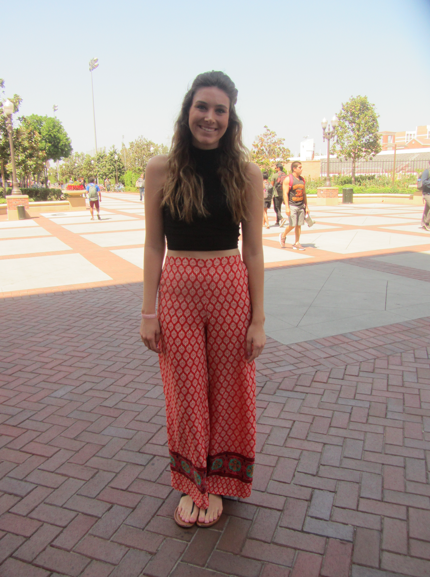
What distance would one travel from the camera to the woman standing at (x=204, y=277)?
1.87m

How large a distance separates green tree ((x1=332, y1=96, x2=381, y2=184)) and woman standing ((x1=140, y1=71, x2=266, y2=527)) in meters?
34.0

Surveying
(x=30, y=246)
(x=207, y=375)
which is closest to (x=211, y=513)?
(x=207, y=375)

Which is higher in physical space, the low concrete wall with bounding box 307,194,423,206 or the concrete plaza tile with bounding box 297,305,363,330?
the low concrete wall with bounding box 307,194,423,206

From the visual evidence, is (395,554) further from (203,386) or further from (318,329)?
(318,329)

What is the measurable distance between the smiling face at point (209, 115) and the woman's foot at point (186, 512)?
1665mm

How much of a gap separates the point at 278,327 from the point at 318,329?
416mm

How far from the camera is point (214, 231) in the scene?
1900 mm

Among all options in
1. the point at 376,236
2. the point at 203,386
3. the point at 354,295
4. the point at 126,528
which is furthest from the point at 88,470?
the point at 376,236

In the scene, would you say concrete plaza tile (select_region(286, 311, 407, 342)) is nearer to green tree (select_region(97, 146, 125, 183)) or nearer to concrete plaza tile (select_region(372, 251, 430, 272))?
concrete plaza tile (select_region(372, 251, 430, 272))

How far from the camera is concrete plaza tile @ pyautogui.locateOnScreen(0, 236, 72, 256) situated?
32.5ft

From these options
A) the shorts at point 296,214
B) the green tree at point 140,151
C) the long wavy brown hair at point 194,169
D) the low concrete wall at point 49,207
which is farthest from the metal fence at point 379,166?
the long wavy brown hair at point 194,169

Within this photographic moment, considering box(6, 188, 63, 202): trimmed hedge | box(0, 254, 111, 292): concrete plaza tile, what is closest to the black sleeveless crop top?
box(0, 254, 111, 292): concrete plaza tile

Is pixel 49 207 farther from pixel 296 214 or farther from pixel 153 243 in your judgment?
pixel 153 243

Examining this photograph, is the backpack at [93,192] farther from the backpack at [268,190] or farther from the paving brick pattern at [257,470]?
the paving brick pattern at [257,470]
